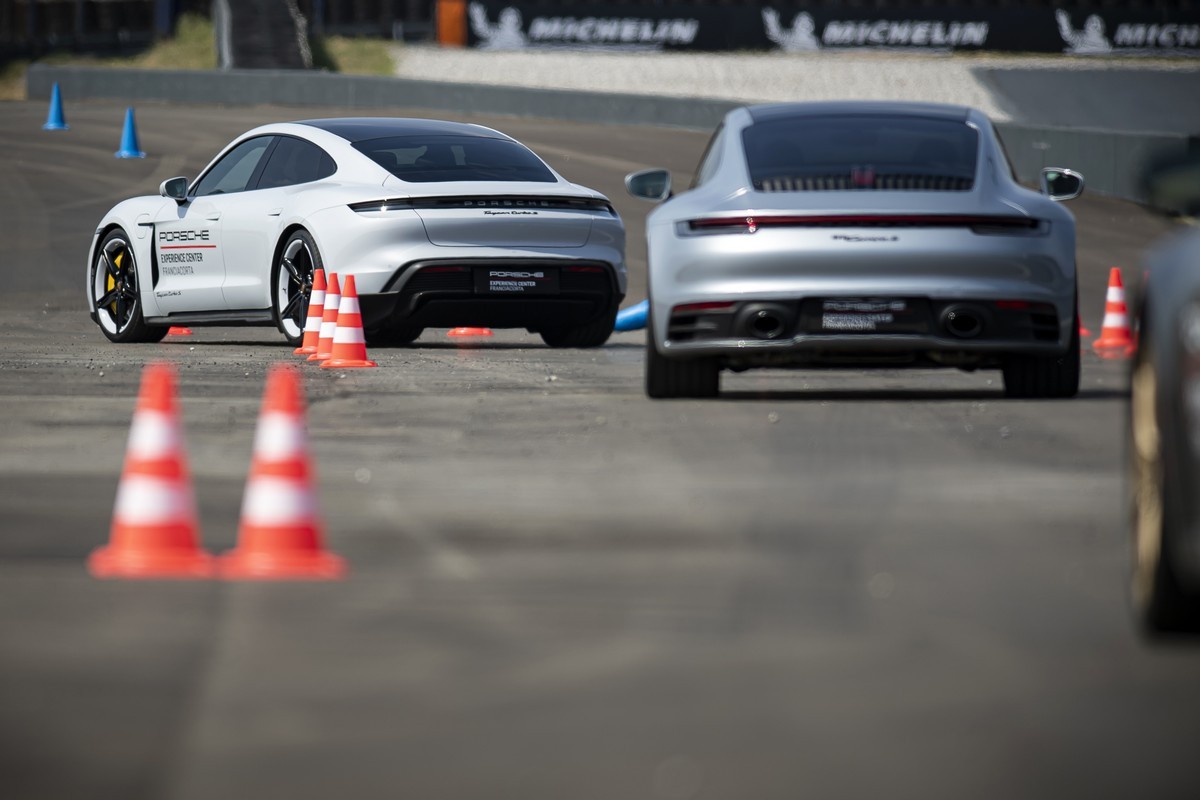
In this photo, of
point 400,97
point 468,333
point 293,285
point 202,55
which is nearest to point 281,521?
point 293,285

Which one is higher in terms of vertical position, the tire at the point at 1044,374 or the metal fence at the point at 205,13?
the tire at the point at 1044,374

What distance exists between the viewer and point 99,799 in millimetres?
4172

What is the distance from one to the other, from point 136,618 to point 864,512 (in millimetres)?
2608

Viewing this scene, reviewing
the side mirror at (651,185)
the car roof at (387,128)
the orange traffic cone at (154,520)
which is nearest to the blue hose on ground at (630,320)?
the car roof at (387,128)

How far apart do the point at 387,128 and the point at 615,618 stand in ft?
30.1

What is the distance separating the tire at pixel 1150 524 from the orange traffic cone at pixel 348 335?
25.2ft

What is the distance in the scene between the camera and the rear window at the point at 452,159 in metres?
14.0

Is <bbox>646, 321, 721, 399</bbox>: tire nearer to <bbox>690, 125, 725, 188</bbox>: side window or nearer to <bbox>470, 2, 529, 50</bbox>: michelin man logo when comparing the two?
<bbox>690, 125, 725, 188</bbox>: side window

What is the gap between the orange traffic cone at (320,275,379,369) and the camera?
43.0 ft

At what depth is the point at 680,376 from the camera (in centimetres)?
1098

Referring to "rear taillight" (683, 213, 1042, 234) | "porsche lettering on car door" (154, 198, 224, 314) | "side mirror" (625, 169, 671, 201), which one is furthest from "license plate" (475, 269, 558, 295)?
"rear taillight" (683, 213, 1042, 234)

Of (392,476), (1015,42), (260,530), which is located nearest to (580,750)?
(260,530)

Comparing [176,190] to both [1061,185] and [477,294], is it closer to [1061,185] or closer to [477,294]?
[477,294]

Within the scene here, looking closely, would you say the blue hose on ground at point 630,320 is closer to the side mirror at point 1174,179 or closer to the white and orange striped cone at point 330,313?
the white and orange striped cone at point 330,313
